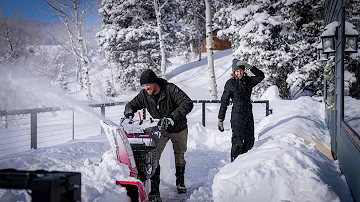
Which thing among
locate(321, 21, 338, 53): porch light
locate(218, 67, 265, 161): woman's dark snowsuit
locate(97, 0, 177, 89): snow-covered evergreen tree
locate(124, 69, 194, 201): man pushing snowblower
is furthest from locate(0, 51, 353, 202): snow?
locate(97, 0, 177, 89): snow-covered evergreen tree

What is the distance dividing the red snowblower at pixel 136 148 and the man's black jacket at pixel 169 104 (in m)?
0.52

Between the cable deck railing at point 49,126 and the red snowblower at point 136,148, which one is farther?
the cable deck railing at point 49,126

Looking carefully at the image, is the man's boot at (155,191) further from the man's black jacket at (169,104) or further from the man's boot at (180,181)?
the man's black jacket at (169,104)

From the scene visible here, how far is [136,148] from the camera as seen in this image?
4023mm

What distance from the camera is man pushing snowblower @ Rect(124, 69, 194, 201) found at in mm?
4406

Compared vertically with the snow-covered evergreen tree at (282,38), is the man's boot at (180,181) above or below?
below

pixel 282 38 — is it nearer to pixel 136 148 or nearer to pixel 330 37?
pixel 330 37

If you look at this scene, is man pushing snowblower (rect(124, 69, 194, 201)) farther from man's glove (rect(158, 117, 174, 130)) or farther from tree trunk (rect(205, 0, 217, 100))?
tree trunk (rect(205, 0, 217, 100))

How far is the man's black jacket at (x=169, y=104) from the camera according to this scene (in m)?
4.49

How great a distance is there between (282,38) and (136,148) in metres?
13.4

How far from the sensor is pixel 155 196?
14.3 feet

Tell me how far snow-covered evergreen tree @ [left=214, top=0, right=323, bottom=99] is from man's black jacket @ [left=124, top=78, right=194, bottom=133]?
11.4m

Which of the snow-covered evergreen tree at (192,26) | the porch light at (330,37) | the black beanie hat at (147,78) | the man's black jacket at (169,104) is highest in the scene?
the snow-covered evergreen tree at (192,26)

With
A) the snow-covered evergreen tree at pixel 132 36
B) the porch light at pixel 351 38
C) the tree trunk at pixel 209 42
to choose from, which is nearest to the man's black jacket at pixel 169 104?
the porch light at pixel 351 38
